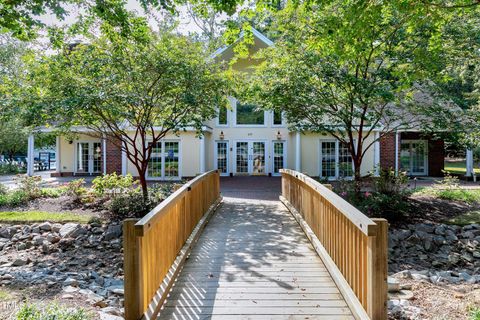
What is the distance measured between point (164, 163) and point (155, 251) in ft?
46.8

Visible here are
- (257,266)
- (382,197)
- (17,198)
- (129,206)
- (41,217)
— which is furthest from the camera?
(17,198)

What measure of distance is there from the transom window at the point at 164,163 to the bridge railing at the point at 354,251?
495 inches

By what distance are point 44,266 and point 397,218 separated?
322 inches

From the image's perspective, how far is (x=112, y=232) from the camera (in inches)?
334

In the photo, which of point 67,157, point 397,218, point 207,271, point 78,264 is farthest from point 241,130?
point 207,271

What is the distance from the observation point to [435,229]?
880 cm

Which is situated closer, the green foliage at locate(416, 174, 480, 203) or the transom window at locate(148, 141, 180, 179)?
the green foliage at locate(416, 174, 480, 203)

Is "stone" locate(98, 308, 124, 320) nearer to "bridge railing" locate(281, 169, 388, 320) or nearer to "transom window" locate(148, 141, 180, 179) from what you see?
"bridge railing" locate(281, 169, 388, 320)

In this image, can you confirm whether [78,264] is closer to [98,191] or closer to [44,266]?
[44,266]

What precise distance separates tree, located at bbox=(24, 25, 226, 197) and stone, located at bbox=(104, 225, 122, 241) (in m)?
2.54

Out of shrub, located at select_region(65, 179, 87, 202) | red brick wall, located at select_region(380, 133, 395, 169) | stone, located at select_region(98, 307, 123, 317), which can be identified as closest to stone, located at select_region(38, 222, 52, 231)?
shrub, located at select_region(65, 179, 87, 202)

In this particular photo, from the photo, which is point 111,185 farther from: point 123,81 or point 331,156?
point 331,156

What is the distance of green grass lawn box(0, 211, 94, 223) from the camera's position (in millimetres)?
9055

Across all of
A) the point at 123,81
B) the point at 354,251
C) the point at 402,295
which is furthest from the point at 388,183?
the point at 123,81
